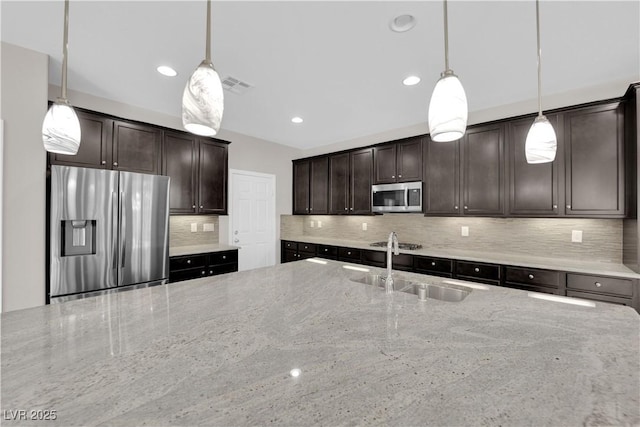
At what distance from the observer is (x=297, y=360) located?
850 mm

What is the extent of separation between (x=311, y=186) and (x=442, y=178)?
7.68 ft

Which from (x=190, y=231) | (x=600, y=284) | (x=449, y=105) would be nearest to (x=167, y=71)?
(x=190, y=231)

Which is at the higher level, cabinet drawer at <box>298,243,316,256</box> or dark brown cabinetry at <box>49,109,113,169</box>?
dark brown cabinetry at <box>49,109,113,169</box>

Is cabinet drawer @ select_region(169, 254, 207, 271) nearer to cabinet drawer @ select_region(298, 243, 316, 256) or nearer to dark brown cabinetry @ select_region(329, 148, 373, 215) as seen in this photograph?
cabinet drawer @ select_region(298, 243, 316, 256)

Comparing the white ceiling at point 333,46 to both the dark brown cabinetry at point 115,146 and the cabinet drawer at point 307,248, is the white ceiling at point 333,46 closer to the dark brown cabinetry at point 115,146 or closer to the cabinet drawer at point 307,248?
the dark brown cabinetry at point 115,146

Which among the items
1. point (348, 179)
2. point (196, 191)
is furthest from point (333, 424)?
point (348, 179)

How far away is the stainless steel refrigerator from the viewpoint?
2314 mm

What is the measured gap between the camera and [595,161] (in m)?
2.53

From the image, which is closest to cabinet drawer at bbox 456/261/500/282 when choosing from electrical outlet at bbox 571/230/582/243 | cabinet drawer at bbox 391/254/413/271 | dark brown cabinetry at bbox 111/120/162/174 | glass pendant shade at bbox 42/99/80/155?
cabinet drawer at bbox 391/254/413/271

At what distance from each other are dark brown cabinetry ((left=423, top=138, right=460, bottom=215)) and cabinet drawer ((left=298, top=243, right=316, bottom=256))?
193 cm

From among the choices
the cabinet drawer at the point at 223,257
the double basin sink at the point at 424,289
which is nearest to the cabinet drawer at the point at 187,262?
the cabinet drawer at the point at 223,257

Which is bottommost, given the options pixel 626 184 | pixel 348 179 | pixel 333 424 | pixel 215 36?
pixel 333 424

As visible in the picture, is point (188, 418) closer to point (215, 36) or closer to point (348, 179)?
point (215, 36)

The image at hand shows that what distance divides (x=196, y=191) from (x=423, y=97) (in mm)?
3033
